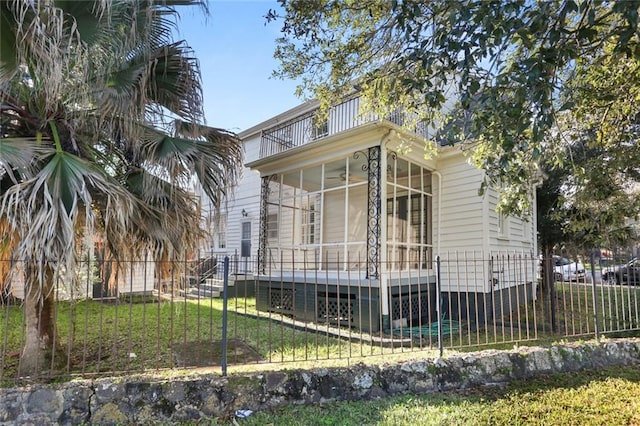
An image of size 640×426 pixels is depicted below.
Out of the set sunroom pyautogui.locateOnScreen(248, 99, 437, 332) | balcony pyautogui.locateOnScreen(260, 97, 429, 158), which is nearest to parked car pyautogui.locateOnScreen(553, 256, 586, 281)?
sunroom pyautogui.locateOnScreen(248, 99, 437, 332)

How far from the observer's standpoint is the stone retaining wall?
3.91 metres

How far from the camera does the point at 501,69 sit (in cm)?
432

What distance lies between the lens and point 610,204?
6.52 metres

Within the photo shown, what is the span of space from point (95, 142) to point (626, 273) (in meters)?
9.64

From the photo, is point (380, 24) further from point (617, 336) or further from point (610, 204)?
point (617, 336)

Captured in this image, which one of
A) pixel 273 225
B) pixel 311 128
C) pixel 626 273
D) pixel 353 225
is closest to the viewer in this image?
pixel 626 273

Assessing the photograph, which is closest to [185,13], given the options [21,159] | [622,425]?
[21,159]

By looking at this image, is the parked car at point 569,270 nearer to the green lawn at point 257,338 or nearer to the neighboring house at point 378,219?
the green lawn at point 257,338

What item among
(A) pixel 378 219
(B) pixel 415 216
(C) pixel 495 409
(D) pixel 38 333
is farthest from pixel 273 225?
(C) pixel 495 409

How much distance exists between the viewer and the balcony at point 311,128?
9920 mm

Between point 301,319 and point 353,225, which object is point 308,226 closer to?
point 353,225

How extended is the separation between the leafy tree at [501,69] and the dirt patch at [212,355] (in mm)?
4382

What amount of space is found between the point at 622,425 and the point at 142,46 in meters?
7.50

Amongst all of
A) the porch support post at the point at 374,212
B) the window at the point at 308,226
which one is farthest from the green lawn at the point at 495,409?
the window at the point at 308,226
